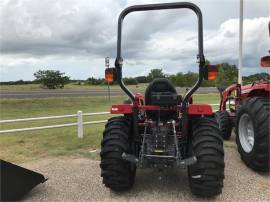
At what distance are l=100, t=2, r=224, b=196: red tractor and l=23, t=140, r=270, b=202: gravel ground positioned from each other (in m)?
0.22

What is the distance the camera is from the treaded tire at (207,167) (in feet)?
15.6

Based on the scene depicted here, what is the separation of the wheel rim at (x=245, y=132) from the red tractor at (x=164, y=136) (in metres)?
1.30

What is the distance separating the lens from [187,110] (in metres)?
5.13

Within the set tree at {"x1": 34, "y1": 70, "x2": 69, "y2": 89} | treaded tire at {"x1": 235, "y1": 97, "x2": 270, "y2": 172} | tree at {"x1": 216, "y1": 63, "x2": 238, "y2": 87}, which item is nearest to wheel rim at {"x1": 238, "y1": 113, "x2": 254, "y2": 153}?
treaded tire at {"x1": 235, "y1": 97, "x2": 270, "y2": 172}

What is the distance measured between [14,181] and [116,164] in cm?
131

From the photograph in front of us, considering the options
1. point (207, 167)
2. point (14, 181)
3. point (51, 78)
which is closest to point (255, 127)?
point (207, 167)

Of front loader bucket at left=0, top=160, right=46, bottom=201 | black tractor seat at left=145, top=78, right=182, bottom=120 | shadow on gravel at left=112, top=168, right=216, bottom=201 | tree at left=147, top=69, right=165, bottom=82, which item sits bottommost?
shadow on gravel at left=112, top=168, right=216, bottom=201

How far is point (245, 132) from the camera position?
6.71 m

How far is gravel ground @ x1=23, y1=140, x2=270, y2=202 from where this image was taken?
16.3 feet

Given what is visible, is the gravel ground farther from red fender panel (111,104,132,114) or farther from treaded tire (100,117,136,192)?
red fender panel (111,104,132,114)

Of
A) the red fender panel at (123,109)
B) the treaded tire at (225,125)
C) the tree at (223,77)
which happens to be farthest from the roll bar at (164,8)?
the treaded tire at (225,125)

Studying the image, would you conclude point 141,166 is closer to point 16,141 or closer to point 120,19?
point 120,19

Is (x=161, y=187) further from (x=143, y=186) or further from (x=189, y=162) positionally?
(x=189, y=162)

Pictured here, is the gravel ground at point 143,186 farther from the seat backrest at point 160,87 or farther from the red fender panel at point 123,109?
the seat backrest at point 160,87
